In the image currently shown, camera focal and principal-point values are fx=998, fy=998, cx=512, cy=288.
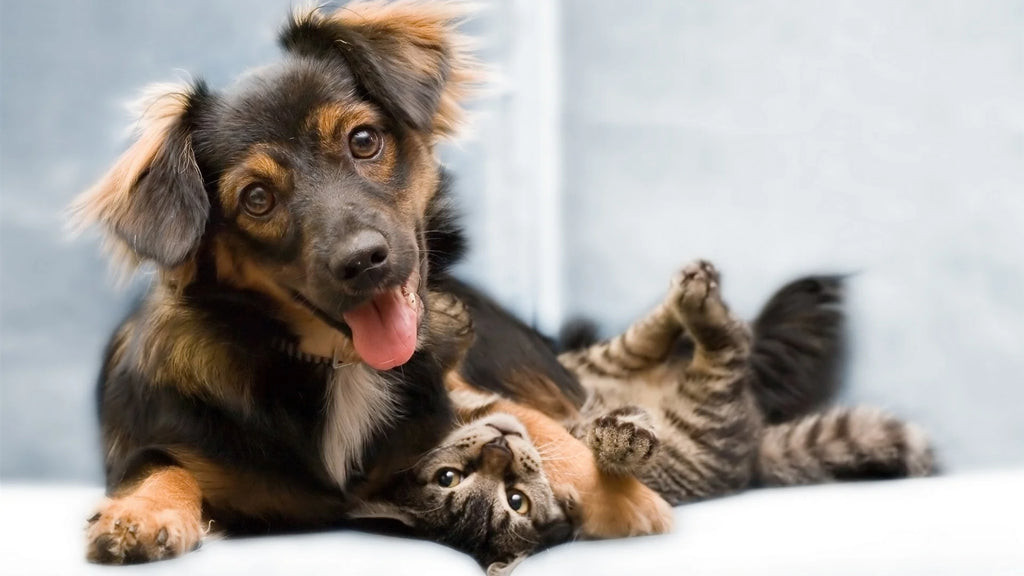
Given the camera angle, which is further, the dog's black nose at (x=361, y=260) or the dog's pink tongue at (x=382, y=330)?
the dog's pink tongue at (x=382, y=330)

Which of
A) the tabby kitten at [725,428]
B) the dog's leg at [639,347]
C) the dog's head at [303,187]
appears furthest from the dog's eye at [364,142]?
the dog's leg at [639,347]

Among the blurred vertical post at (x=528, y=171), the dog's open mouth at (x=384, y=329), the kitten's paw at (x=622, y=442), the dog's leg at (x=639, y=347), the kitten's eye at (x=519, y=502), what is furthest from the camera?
the blurred vertical post at (x=528, y=171)

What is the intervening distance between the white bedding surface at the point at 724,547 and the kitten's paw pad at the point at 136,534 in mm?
23

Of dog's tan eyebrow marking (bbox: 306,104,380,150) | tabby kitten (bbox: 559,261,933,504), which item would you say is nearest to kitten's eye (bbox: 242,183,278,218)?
dog's tan eyebrow marking (bbox: 306,104,380,150)

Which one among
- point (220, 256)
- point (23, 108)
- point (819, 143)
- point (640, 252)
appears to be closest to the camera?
point (220, 256)

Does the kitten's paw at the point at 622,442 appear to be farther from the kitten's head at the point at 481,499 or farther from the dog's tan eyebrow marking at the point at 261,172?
the dog's tan eyebrow marking at the point at 261,172

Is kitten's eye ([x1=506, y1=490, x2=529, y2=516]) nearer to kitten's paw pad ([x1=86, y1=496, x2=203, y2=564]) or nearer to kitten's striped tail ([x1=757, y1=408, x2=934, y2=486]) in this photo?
kitten's paw pad ([x1=86, y1=496, x2=203, y2=564])

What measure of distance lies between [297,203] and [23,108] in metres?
1.21

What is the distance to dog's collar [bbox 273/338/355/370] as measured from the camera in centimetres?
166

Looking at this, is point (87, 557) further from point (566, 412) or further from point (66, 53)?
point (66, 53)

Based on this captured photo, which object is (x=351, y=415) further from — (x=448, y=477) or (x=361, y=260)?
(x=361, y=260)

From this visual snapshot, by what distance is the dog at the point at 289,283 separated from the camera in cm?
148

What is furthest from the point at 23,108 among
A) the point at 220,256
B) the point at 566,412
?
the point at 566,412

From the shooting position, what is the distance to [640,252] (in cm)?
271
